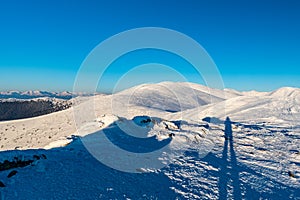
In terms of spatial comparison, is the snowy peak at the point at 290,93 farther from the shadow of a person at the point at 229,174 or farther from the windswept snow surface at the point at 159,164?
the shadow of a person at the point at 229,174

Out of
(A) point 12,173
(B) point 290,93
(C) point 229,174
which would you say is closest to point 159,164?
(C) point 229,174

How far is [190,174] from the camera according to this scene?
11023 millimetres

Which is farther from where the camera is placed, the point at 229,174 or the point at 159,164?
the point at 159,164

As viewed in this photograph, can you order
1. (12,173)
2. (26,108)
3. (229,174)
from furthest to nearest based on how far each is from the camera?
1. (26,108)
2. (229,174)
3. (12,173)

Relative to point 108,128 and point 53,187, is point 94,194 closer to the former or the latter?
point 53,187

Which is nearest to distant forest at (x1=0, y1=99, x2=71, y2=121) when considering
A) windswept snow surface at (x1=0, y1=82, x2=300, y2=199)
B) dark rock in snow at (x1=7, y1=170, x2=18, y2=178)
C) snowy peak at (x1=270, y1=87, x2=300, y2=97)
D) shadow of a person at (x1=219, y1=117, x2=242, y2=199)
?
snowy peak at (x1=270, y1=87, x2=300, y2=97)

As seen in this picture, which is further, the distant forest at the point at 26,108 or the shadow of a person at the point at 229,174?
the distant forest at the point at 26,108

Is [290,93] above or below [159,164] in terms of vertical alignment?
above

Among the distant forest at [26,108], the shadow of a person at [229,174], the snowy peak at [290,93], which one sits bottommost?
the distant forest at [26,108]


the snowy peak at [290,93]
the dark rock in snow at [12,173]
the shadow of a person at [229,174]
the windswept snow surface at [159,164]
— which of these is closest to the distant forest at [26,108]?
the snowy peak at [290,93]

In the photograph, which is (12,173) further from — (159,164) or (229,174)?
(229,174)

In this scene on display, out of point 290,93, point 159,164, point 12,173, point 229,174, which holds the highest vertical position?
point 290,93

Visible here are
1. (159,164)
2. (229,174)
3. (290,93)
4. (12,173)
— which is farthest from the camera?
(290,93)

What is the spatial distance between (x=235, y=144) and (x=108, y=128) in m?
8.65
